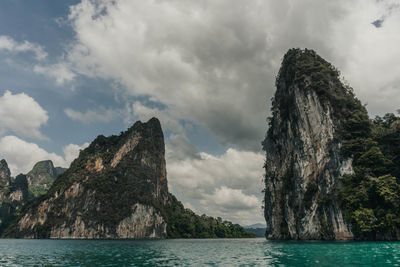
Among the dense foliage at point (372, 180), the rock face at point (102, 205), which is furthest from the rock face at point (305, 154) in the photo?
the rock face at point (102, 205)

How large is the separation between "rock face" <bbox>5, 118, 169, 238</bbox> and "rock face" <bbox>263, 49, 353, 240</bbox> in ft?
292

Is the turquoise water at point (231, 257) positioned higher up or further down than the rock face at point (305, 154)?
further down

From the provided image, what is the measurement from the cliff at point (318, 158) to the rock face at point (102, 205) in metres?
89.7

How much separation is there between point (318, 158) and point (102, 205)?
136589 mm

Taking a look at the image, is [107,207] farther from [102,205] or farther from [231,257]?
[231,257]

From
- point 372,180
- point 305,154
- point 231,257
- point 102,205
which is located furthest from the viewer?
point 102,205

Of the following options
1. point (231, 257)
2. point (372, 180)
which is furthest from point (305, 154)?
point (231, 257)

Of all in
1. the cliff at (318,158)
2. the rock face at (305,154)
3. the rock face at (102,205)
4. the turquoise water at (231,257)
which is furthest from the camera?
the rock face at (102,205)

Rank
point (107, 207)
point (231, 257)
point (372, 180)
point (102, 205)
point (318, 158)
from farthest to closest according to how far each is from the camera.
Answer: point (102, 205), point (107, 207), point (318, 158), point (372, 180), point (231, 257)

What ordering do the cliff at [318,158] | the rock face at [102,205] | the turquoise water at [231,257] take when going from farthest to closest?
the rock face at [102,205] < the cliff at [318,158] < the turquoise water at [231,257]

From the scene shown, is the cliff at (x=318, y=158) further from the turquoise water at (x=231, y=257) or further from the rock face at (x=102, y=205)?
the rock face at (x=102, y=205)

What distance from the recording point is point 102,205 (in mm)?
175000

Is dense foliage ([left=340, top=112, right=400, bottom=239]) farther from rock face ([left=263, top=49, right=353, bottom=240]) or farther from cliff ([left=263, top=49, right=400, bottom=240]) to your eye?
rock face ([left=263, top=49, right=353, bottom=240])

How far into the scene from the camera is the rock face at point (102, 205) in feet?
544
